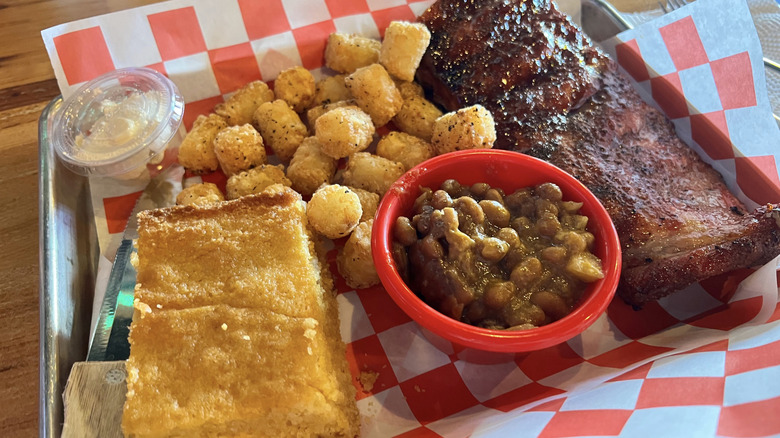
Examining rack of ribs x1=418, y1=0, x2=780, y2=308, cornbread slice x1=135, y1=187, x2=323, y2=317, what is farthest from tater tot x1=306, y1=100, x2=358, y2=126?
cornbread slice x1=135, y1=187, x2=323, y2=317

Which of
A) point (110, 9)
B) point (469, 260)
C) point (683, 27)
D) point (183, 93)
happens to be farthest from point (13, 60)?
point (683, 27)

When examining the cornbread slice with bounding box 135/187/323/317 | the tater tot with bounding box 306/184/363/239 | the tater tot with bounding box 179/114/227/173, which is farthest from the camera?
the tater tot with bounding box 179/114/227/173

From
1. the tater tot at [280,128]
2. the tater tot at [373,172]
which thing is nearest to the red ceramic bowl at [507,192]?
the tater tot at [373,172]

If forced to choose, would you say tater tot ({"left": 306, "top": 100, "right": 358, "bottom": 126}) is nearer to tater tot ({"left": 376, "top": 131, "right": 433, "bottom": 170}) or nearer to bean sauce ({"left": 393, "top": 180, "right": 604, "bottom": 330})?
tater tot ({"left": 376, "top": 131, "right": 433, "bottom": 170})

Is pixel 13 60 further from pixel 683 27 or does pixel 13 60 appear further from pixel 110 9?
pixel 683 27

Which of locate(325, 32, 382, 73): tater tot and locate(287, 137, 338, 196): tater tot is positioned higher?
locate(325, 32, 382, 73): tater tot

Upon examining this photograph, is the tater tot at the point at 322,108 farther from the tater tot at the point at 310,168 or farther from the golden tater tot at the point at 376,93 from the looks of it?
the tater tot at the point at 310,168

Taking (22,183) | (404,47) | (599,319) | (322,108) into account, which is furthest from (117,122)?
(599,319)
